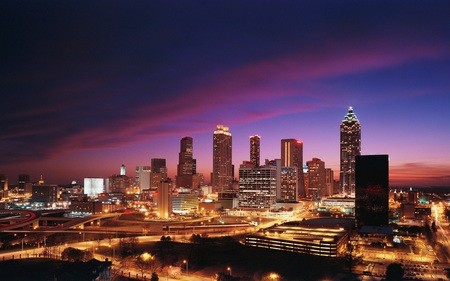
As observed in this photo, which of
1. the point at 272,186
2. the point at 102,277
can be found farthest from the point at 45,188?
the point at 102,277

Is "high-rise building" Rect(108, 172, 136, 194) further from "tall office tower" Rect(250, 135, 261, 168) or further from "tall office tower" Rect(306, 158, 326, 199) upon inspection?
"tall office tower" Rect(306, 158, 326, 199)

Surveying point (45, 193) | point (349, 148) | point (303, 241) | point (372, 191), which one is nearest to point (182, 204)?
point (372, 191)

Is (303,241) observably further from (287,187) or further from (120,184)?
(120,184)

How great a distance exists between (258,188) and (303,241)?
51730mm

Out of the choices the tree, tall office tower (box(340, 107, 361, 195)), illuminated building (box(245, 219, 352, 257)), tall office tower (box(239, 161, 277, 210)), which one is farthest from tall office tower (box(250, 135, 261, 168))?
the tree

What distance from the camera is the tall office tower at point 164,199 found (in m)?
81.8

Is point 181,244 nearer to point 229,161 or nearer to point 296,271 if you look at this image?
point 296,271

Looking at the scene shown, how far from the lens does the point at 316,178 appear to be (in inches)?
6063

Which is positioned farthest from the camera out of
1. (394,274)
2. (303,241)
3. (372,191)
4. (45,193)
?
(45,193)

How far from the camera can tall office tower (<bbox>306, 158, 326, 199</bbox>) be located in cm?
15300

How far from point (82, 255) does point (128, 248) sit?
7.03 metres

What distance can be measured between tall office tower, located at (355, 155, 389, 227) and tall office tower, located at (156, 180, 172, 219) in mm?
35859

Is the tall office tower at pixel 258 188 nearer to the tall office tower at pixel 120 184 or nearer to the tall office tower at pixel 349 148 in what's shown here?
the tall office tower at pixel 349 148

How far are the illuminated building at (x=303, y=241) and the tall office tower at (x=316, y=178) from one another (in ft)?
322
